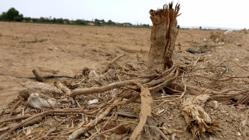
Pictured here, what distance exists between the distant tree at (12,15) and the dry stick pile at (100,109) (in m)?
20.3

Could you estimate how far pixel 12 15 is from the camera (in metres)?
23.5

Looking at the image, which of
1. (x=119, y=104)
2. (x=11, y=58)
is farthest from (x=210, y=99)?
(x=11, y=58)

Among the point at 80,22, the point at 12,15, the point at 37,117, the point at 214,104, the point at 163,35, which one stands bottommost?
the point at 80,22

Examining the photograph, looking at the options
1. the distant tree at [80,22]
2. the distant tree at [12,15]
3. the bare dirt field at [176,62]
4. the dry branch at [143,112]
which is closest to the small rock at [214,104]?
the bare dirt field at [176,62]

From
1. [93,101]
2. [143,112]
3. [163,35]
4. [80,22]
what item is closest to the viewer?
[143,112]

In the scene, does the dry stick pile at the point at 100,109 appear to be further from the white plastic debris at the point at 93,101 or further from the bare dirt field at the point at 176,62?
the bare dirt field at the point at 176,62

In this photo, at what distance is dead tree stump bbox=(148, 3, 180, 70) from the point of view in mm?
4230

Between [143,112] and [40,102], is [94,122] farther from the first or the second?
[40,102]

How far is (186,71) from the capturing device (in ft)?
14.9

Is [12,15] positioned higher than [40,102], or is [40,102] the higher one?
[40,102]

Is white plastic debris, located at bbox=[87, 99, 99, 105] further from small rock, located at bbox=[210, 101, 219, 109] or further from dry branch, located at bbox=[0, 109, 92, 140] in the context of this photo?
small rock, located at bbox=[210, 101, 219, 109]

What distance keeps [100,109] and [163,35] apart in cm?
133

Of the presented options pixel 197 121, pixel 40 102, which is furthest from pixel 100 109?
pixel 197 121

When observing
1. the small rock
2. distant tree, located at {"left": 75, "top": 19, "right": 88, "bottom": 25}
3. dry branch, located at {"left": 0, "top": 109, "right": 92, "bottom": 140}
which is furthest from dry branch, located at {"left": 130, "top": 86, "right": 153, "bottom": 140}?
distant tree, located at {"left": 75, "top": 19, "right": 88, "bottom": 25}
